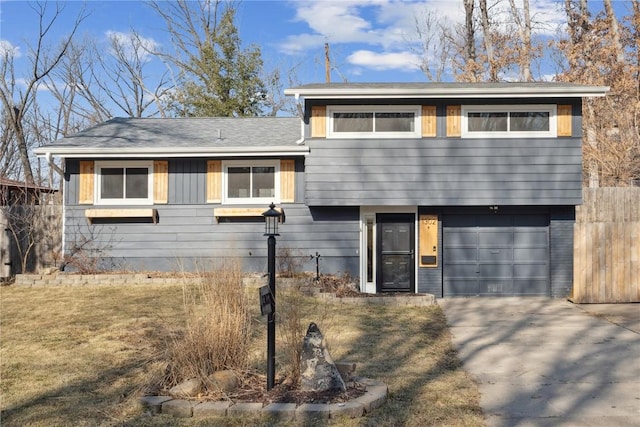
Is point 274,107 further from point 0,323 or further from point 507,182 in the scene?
point 0,323

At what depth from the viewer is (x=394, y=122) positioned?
11.2 m

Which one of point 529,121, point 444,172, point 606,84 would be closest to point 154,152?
point 444,172

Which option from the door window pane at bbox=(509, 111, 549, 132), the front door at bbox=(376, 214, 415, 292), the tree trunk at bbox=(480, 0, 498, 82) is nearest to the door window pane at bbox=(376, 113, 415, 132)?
the front door at bbox=(376, 214, 415, 292)

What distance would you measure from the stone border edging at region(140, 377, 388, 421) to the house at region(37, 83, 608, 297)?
6.08 m

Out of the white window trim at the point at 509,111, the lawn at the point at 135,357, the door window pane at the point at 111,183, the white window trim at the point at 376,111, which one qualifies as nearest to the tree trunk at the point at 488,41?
the white window trim at the point at 509,111

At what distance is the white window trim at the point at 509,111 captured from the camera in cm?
1095

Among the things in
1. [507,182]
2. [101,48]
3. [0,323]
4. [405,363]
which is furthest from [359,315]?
[101,48]

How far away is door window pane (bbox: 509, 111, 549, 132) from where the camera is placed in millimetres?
11031

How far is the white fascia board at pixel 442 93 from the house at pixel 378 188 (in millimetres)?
28

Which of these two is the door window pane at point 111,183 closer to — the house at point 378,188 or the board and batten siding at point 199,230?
the house at point 378,188

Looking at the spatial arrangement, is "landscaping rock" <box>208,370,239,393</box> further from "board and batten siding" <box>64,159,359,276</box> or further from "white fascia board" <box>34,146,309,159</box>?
"white fascia board" <box>34,146,309,159</box>

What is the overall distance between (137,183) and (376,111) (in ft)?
18.7

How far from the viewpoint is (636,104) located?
15961 mm

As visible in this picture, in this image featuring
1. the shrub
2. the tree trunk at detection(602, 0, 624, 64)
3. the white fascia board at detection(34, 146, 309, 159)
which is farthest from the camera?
the tree trunk at detection(602, 0, 624, 64)
